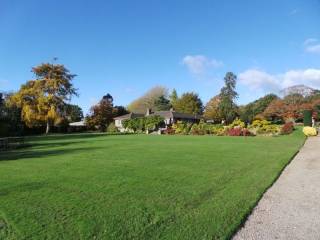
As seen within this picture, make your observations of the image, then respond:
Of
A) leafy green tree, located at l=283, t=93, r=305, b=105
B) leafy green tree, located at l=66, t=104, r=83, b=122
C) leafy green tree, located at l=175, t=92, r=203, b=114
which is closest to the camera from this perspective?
leafy green tree, located at l=66, t=104, r=83, b=122

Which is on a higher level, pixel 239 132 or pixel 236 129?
pixel 236 129

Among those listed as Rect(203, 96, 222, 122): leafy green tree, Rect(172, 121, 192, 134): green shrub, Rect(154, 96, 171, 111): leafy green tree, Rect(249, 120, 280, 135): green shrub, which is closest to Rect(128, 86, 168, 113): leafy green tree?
Rect(154, 96, 171, 111): leafy green tree

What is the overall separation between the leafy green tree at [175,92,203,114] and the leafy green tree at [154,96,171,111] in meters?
8.03

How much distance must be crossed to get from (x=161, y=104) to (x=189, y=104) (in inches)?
556

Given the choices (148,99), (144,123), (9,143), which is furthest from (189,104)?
(9,143)

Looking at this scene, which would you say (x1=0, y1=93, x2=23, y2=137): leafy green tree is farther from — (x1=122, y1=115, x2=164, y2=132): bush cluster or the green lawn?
the green lawn

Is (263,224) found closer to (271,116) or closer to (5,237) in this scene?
(5,237)

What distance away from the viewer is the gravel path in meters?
4.50

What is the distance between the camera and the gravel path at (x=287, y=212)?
4500 mm

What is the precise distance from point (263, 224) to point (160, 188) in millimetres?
2713

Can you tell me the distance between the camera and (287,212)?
553cm

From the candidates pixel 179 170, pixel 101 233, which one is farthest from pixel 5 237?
pixel 179 170

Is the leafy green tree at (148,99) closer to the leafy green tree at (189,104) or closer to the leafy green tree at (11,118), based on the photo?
the leafy green tree at (189,104)

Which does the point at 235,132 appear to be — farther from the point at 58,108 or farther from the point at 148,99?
the point at 148,99
